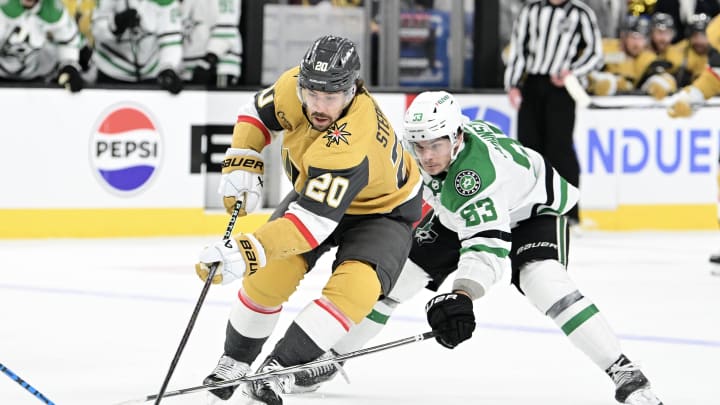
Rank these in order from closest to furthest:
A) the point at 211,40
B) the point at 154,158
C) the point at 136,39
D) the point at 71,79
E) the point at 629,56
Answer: the point at 71,79, the point at 154,158, the point at 136,39, the point at 211,40, the point at 629,56

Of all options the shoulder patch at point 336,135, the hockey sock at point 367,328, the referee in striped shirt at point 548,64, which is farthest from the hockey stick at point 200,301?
the referee in striped shirt at point 548,64

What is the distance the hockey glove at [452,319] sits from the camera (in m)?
3.61

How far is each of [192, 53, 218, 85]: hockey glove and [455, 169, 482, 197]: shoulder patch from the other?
537 centimetres

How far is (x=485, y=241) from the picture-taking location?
3.82 m

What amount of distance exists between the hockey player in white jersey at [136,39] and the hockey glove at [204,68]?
21 cm

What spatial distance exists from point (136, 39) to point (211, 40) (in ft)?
1.82

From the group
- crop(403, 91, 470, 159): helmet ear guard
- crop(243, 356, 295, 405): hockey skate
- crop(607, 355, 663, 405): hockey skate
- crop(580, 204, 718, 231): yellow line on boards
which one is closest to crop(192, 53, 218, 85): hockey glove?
crop(580, 204, 718, 231): yellow line on boards

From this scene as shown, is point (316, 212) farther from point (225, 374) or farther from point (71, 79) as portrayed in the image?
point (71, 79)

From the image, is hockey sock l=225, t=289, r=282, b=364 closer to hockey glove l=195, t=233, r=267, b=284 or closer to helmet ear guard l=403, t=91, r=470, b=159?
hockey glove l=195, t=233, r=267, b=284

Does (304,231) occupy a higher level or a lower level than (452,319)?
higher

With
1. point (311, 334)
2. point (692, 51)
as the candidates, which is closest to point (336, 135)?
point (311, 334)

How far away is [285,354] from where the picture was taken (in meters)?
3.52

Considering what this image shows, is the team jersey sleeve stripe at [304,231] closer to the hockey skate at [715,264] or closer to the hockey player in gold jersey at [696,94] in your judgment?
the hockey player in gold jersey at [696,94]

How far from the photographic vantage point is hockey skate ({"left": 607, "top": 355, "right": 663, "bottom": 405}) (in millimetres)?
3857
